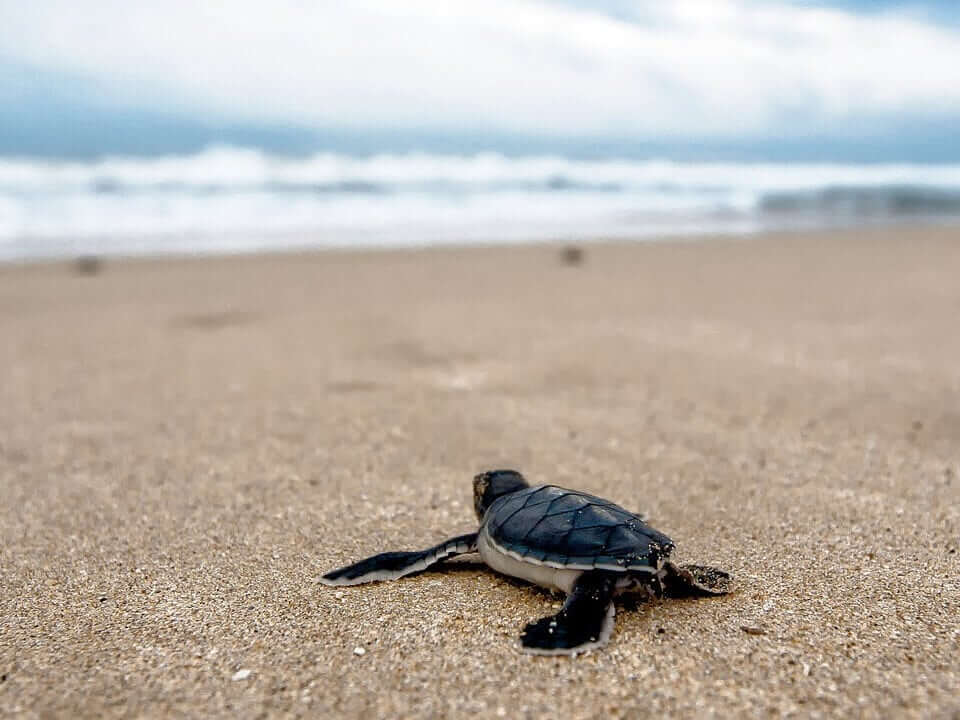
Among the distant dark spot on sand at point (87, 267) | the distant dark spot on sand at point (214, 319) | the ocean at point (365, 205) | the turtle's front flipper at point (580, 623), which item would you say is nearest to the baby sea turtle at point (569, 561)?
the turtle's front flipper at point (580, 623)

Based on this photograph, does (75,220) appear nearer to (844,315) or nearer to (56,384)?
(56,384)

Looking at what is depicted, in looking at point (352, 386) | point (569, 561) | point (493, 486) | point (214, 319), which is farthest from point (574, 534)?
point (214, 319)

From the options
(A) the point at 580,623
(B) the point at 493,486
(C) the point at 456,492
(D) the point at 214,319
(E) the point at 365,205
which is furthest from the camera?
(E) the point at 365,205

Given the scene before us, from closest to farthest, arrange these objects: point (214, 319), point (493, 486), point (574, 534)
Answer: point (574, 534), point (493, 486), point (214, 319)

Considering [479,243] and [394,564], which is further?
[479,243]

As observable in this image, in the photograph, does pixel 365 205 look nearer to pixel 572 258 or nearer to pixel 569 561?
pixel 572 258

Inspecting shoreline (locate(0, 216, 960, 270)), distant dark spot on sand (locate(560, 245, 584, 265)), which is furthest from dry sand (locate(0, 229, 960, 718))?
shoreline (locate(0, 216, 960, 270))
